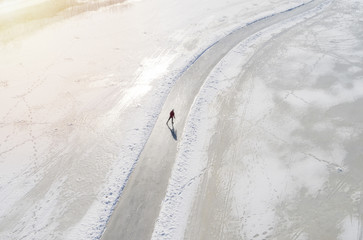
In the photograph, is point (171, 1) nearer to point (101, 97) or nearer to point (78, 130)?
point (101, 97)

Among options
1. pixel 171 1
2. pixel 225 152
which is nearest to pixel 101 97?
pixel 225 152

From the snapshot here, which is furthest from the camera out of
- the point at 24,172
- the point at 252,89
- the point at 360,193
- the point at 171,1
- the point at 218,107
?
the point at 171,1

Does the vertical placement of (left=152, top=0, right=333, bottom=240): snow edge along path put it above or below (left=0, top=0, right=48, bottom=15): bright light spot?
below

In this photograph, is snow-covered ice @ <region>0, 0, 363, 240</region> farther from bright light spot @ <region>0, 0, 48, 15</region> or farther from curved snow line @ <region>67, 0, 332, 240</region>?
bright light spot @ <region>0, 0, 48, 15</region>

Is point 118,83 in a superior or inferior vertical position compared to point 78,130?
superior

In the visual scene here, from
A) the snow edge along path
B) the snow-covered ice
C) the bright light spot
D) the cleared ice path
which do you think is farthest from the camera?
the bright light spot

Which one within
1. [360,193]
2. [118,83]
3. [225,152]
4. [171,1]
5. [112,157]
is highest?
[171,1]

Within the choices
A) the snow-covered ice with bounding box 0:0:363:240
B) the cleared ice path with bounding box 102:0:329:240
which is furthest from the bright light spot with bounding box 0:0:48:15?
the cleared ice path with bounding box 102:0:329:240
